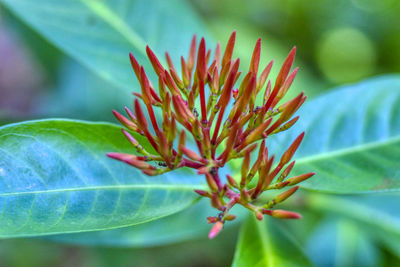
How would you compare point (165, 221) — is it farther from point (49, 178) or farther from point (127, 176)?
point (49, 178)

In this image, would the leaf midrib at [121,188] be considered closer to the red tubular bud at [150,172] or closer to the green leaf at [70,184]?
the green leaf at [70,184]

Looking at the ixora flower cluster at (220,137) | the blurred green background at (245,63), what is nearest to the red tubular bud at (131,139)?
the ixora flower cluster at (220,137)

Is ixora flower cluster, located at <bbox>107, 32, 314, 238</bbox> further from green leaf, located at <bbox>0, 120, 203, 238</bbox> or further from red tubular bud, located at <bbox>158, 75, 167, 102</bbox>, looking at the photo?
green leaf, located at <bbox>0, 120, 203, 238</bbox>

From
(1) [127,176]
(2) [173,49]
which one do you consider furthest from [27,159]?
(2) [173,49]

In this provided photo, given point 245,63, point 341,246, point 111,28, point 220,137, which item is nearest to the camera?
point 220,137

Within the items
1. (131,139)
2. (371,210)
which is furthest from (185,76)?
(371,210)

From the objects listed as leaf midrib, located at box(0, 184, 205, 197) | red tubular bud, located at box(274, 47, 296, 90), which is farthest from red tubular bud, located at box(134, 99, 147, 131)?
red tubular bud, located at box(274, 47, 296, 90)

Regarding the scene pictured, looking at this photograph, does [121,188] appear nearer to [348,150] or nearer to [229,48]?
[229,48]
